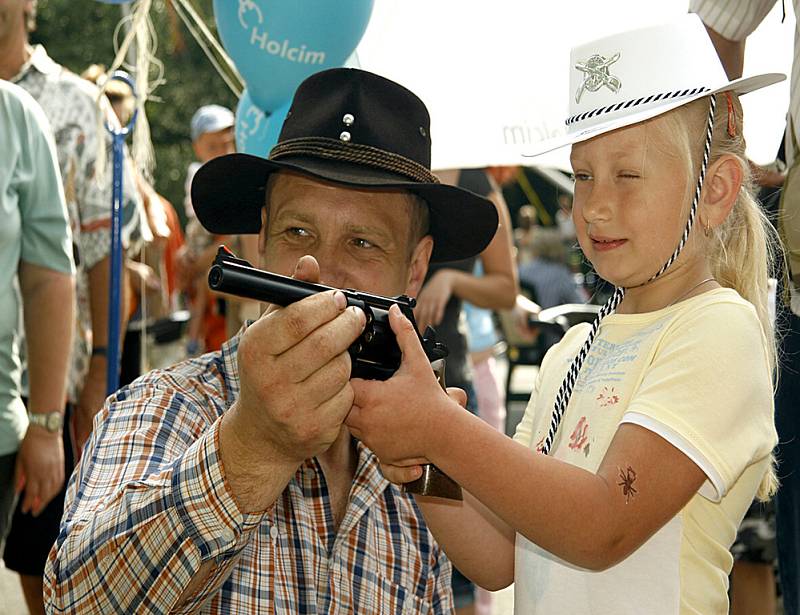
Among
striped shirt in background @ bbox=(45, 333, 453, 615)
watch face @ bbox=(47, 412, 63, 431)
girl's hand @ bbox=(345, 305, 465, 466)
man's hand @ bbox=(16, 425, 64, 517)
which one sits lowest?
man's hand @ bbox=(16, 425, 64, 517)

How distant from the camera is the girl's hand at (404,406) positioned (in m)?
1.74

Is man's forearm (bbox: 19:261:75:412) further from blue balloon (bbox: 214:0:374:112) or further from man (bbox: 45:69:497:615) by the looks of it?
man (bbox: 45:69:497:615)

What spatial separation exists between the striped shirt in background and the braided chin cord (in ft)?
1.39

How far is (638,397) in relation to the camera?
1.90 metres

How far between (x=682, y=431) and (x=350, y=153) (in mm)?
947

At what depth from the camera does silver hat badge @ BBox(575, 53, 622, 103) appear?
2133 millimetres

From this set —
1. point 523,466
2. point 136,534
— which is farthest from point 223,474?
point 523,466

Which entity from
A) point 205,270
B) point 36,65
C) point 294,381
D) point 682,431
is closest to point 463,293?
point 36,65

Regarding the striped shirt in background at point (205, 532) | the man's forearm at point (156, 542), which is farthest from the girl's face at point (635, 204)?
the man's forearm at point (156, 542)

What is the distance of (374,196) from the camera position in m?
2.37

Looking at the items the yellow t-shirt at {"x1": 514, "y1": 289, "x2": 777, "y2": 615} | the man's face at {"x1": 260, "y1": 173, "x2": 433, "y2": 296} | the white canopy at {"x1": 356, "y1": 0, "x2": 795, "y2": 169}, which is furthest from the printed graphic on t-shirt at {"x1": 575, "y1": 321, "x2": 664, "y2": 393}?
the white canopy at {"x1": 356, "y1": 0, "x2": 795, "y2": 169}

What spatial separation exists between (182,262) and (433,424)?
590cm

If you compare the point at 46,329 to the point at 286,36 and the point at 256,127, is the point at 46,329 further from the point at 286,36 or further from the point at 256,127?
the point at 286,36

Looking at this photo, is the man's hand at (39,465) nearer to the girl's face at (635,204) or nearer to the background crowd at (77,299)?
the background crowd at (77,299)
